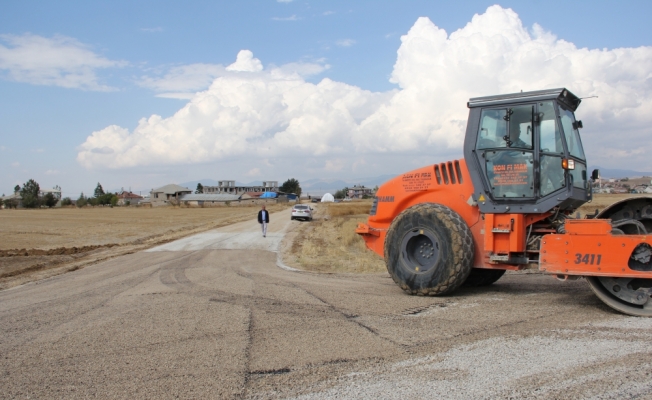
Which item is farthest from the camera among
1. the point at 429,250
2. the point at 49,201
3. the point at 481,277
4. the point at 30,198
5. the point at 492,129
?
the point at 49,201

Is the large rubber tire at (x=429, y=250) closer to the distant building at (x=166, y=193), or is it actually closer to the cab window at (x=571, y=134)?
the cab window at (x=571, y=134)

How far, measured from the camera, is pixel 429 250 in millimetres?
8453

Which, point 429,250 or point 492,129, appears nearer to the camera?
point 492,129

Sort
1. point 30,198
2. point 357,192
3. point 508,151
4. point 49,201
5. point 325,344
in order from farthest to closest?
1. point 357,192
2. point 49,201
3. point 30,198
4. point 508,151
5. point 325,344

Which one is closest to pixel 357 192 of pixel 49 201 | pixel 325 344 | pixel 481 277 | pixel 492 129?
pixel 49 201

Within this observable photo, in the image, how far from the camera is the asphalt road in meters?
4.54

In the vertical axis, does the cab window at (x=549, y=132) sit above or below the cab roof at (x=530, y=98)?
below

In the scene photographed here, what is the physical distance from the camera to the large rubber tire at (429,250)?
7.91m

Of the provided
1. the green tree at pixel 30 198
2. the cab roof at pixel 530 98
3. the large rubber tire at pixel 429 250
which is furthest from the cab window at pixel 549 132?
the green tree at pixel 30 198

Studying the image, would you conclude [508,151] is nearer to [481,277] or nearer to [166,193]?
[481,277]

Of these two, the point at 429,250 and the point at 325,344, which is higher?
the point at 429,250

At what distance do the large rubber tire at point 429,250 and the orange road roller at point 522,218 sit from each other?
0.05 ft

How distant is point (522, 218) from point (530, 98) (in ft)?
5.66

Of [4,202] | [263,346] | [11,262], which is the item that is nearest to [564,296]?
[263,346]
